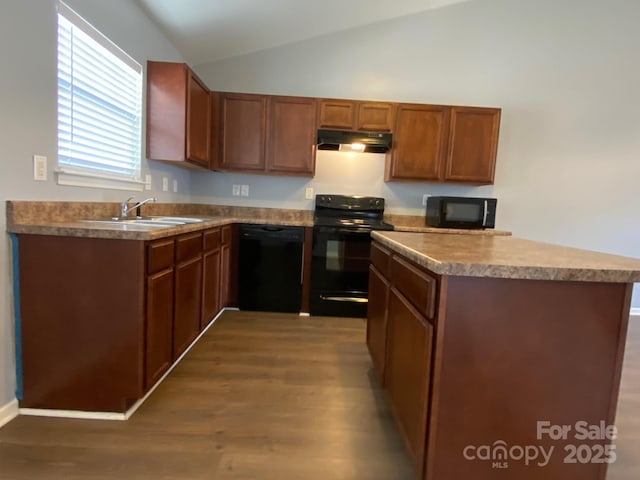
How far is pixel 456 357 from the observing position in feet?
3.95

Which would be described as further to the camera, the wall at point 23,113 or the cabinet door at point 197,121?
the cabinet door at point 197,121

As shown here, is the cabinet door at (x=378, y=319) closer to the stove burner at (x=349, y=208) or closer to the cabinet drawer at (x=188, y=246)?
the cabinet drawer at (x=188, y=246)

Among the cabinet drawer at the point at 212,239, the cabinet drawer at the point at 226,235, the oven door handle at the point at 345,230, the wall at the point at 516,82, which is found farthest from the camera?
the wall at the point at 516,82

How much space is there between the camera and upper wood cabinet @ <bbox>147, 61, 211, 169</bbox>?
2848 mm

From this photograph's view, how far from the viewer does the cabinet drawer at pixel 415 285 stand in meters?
1.24

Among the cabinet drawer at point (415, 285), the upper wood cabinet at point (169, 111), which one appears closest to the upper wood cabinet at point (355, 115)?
the upper wood cabinet at point (169, 111)

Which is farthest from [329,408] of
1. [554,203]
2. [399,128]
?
[554,203]

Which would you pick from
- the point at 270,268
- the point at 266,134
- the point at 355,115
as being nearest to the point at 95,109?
the point at 266,134

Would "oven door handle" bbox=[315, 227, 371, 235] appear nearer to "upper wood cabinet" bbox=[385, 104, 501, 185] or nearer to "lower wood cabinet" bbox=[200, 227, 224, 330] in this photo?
"upper wood cabinet" bbox=[385, 104, 501, 185]

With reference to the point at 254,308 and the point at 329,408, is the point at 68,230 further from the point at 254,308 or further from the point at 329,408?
the point at 254,308

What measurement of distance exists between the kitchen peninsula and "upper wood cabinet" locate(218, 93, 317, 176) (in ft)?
8.71

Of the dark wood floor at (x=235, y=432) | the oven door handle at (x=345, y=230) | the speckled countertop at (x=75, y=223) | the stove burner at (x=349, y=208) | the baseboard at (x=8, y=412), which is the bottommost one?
the dark wood floor at (x=235, y=432)

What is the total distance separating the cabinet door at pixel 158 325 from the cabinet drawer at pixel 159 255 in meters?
0.03

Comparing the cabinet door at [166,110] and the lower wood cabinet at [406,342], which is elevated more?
the cabinet door at [166,110]
